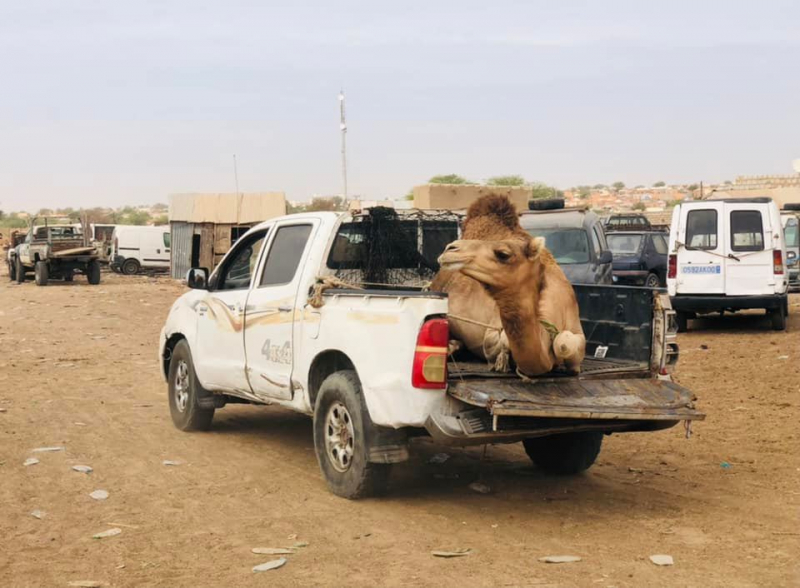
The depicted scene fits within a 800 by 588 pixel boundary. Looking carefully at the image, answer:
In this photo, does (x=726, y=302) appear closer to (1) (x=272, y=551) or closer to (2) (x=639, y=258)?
(2) (x=639, y=258)

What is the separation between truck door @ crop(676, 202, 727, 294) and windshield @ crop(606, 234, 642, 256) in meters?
7.84

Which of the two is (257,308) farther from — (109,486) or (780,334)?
(780,334)

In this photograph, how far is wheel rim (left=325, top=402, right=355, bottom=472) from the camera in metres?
7.50

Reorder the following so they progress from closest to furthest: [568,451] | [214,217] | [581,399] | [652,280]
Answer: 1. [581,399]
2. [568,451]
3. [652,280]
4. [214,217]

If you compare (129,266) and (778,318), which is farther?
(129,266)

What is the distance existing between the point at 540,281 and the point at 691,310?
1236 cm

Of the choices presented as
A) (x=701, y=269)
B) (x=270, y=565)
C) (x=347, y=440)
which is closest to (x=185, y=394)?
(x=347, y=440)

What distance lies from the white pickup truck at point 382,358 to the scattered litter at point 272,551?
103cm

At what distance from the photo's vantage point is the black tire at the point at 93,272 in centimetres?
3616

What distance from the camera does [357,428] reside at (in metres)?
7.26

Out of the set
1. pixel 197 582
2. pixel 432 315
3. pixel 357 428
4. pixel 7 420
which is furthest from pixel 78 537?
pixel 7 420

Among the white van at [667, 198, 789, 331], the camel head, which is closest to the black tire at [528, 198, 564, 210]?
the white van at [667, 198, 789, 331]

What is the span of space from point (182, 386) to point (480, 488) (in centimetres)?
375

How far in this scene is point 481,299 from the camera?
746 centimetres
